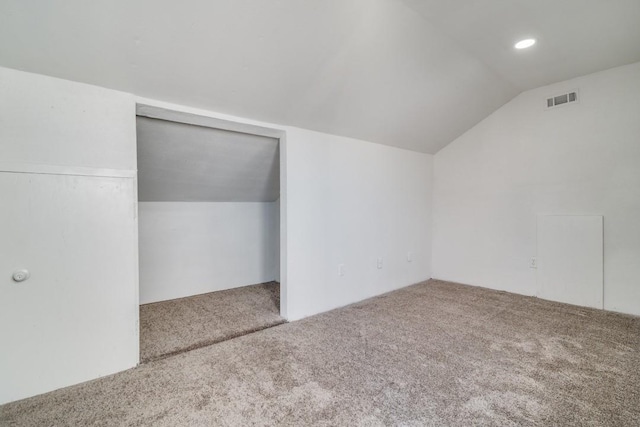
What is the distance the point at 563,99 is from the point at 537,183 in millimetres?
924

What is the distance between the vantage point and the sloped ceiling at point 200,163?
2.37 meters

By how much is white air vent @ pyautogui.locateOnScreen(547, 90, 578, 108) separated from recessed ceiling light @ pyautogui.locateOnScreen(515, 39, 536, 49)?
1.15 m

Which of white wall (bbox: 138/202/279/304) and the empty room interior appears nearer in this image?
the empty room interior

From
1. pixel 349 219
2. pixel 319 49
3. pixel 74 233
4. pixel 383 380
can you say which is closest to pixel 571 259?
pixel 349 219

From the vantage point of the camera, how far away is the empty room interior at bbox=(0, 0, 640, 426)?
150 centimetres

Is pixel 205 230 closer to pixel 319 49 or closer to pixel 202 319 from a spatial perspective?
pixel 202 319

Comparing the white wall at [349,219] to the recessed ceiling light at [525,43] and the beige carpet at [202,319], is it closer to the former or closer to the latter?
the beige carpet at [202,319]

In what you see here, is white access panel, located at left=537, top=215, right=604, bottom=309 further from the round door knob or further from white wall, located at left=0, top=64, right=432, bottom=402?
the round door knob

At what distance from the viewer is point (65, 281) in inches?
64.8

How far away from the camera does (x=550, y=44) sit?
2.34 meters

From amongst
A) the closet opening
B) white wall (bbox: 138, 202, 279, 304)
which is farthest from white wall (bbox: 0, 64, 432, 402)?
white wall (bbox: 138, 202, 279, 304)

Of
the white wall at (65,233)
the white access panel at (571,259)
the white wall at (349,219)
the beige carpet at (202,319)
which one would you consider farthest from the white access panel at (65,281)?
the white access panel at (571,259)

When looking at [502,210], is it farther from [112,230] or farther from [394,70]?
[112,230]

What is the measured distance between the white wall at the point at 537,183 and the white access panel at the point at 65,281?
12.3ft
